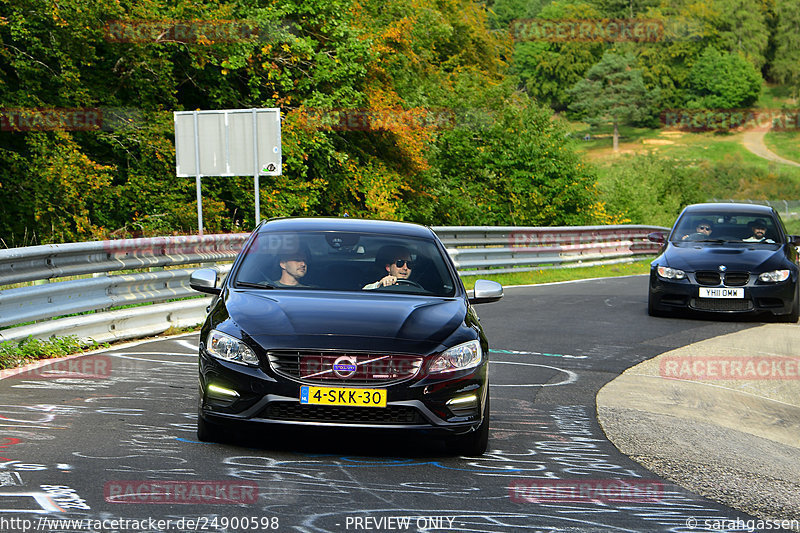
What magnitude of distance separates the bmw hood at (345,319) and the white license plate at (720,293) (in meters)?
9.10

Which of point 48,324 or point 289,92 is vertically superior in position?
point 289,92

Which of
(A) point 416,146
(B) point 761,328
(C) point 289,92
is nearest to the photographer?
(B) point 761,328

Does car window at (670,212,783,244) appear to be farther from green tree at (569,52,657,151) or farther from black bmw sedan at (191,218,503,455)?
green tree at (569,52,657,151)

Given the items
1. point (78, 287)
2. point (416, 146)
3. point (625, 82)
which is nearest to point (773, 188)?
point (625, 82)

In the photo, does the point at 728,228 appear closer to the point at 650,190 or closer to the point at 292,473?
the point at 292,473

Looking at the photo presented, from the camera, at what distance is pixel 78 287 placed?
35.4 ft

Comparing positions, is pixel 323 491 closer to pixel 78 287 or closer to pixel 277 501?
pixel 277 501

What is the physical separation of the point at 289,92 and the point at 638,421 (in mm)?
21790

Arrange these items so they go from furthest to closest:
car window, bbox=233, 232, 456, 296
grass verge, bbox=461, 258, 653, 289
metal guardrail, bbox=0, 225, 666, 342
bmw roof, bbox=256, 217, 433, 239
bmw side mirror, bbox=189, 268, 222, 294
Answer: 1. grass verge, bbox=461, 258, 653, 289
2. metal guardrail, bbox=0, 225, 666, 342
3. bmw roof, bbox=256, 217, 433, 239
4. bmw side mirror, bbox=189, 268, 222, 294
5. car window, bbox=233, 232, 456, 296

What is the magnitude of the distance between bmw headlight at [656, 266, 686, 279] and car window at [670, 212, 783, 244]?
3.40ft

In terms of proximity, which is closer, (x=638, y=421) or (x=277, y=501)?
(x=277, y=501)

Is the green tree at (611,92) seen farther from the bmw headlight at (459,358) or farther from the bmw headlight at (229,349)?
the bmw headlight at (229,349)

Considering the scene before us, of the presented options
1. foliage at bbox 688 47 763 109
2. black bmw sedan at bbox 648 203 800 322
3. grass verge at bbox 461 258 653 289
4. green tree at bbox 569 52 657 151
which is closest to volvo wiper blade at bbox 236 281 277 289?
black bmw sedan at bbox 648 203 800 322

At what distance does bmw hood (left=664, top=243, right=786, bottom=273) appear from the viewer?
15.4 meters
